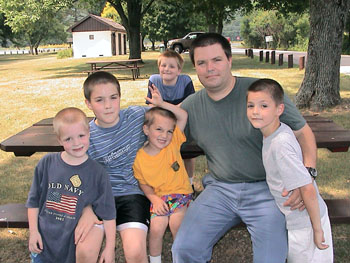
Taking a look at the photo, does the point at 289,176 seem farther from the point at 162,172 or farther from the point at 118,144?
the point at 118,144

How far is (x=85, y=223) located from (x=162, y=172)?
2.19 ft

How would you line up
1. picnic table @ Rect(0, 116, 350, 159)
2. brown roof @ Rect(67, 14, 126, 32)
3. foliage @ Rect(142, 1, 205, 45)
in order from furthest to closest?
foliage @ Rect(142, 1, 205, 45) → brown roof @ Rect(67, 14, 126, 32) → picnic table @ Rect(0, 116, 350, 159)

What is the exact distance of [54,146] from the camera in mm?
3258

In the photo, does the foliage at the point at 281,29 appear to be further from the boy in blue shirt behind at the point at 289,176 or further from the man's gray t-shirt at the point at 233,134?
the boy in blue shirt behind at the point at 289,176

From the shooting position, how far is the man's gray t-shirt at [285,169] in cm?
228

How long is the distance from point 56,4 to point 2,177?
59.1 feet

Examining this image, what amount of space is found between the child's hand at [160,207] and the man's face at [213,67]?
909 millimetres

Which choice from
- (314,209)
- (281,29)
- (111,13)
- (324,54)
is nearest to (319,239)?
(314,209)

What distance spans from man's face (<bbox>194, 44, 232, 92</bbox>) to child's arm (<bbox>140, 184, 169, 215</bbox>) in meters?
0.88

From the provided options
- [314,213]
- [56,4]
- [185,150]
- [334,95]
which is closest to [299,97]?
[334,95]

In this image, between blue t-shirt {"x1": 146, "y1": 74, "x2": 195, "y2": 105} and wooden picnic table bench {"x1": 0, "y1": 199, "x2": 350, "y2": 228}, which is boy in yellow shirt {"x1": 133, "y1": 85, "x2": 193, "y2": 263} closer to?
wooden picnic table bench {"x1": 0, "y1": 199, "x2": 350, "y2": 228}

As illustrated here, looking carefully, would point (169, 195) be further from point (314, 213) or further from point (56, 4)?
point (56, 4)

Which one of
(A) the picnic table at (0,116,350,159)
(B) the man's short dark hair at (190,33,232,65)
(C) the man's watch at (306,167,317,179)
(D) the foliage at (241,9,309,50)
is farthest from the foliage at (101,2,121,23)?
(C) the man's watch at (306,167,317,179)

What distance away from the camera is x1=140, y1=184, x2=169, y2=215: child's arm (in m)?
2.70
